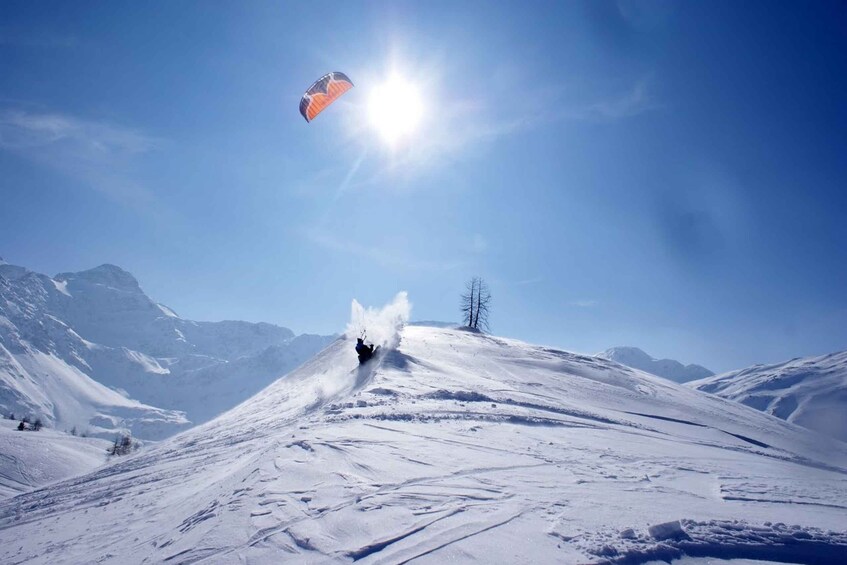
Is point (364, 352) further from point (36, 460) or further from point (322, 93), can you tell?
point (36, 460)

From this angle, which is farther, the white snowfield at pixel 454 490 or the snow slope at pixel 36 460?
the snow slope at pixel 36 460

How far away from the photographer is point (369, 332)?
3053cm

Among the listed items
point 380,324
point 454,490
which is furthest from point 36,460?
point 454,490

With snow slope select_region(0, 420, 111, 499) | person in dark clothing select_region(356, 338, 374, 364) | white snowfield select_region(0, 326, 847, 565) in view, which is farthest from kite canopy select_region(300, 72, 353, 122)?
snow slope select_region(0, 420, 111, 499)

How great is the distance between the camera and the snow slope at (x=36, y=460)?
3981cm

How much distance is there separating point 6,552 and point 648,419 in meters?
20.9

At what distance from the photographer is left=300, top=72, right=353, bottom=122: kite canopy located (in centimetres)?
2617

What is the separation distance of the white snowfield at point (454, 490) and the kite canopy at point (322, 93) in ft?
51.4

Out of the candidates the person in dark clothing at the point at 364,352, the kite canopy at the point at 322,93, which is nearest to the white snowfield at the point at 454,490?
the person in dark clothing at the point at 364,352

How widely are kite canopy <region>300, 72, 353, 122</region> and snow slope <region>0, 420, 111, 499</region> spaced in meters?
32.2

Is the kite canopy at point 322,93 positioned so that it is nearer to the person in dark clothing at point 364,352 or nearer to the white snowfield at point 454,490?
the person in dark clothing at point 364,352

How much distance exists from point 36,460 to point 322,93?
45258mm

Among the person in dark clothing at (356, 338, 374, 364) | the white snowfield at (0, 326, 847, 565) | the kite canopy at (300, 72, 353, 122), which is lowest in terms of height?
the white snowfield at (0, 326, 847, 565)

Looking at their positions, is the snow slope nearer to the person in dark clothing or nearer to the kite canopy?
the person in dark clothing
